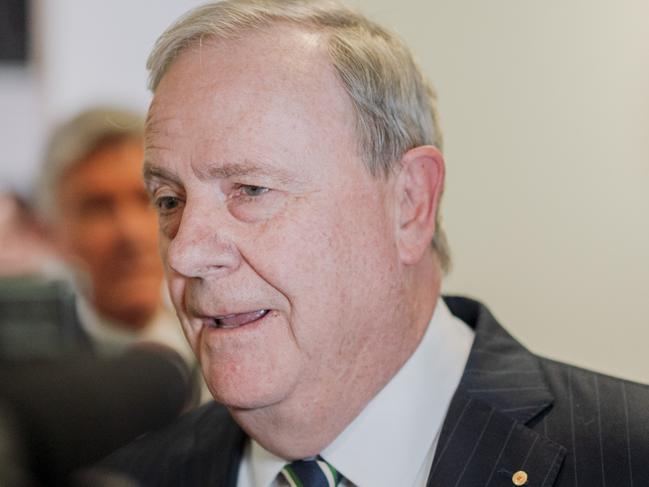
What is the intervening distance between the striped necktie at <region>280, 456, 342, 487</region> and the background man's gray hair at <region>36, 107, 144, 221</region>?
1.52 meters

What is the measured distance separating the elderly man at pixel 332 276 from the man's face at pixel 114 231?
1.19 m

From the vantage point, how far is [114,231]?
9.36 feet

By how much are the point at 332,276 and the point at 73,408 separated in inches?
37.7

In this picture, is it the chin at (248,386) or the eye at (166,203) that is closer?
the chin at (248,386)

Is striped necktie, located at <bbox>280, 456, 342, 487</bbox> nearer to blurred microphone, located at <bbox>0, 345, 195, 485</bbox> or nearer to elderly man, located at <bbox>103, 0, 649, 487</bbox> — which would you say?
elderly man, located at <bbox>103, 0, 649, 487</bbox>

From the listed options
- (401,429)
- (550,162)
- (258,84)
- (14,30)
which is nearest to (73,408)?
(258,84)

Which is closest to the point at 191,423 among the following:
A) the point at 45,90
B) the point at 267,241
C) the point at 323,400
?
the point at 323,400

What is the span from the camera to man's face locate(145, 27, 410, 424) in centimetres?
150

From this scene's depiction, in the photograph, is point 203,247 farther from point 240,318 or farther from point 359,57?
point 359,57

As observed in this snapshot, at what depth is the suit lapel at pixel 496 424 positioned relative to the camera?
152cm

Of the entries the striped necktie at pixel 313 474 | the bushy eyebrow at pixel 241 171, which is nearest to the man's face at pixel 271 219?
the bushy eyebrow at pixel 241 171

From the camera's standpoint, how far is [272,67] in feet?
5.05

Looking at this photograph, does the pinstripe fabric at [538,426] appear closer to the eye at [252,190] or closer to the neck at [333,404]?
the neck at [333,404]

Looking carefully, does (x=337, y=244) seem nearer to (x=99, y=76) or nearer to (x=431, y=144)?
(x=431, y=144)
